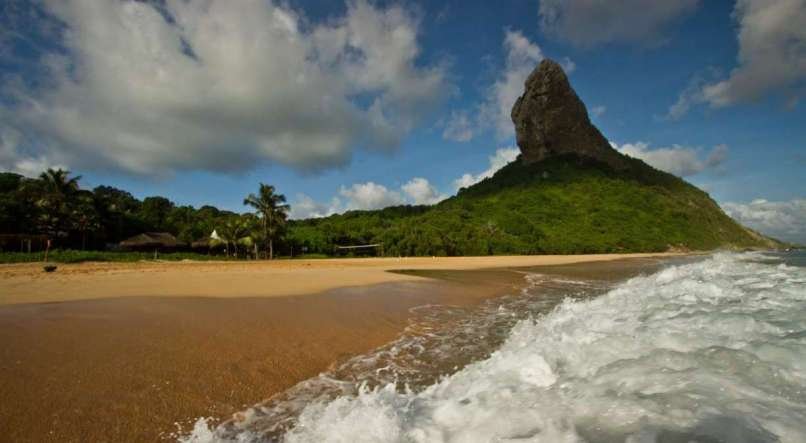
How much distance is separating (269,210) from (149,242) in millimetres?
12610

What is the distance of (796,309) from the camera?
624cm

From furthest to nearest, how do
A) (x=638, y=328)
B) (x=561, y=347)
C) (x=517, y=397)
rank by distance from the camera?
(x=638, y=328)
(x=561, y=347)
(x=517, y=397)

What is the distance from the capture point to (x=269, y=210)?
4047 cm

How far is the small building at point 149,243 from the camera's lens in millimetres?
38688

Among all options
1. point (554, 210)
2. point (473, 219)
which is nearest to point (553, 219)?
point (554, 210)

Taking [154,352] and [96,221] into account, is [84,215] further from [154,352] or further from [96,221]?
[154,352]

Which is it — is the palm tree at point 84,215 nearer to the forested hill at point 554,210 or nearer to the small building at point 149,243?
the small building at point 149,243

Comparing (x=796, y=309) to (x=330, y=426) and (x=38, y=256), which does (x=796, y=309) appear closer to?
(x=330, y=426)

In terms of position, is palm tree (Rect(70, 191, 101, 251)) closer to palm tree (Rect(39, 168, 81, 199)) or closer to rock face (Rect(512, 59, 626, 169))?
palm tree (Rect(39, 168, 81, 199))

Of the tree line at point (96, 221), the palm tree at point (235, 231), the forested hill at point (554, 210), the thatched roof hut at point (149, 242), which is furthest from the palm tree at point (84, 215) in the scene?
the forested hill at point (554, 210)

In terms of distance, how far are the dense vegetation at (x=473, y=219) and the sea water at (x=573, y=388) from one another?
30590 millimetres

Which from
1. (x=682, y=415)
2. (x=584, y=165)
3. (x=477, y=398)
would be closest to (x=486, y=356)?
(x=477, y=398)

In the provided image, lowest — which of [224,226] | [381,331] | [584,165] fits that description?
[381,331]

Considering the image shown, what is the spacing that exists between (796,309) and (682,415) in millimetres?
5916
